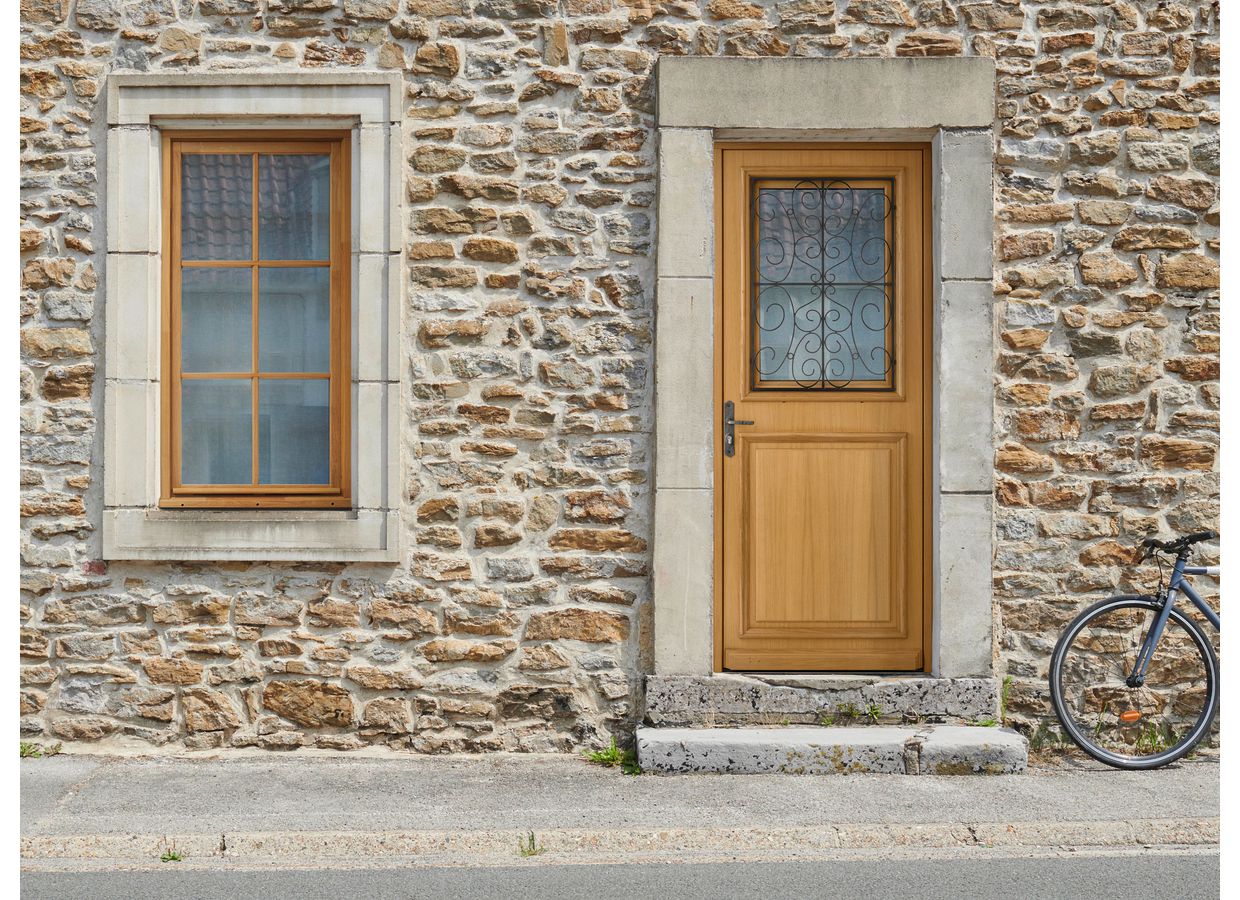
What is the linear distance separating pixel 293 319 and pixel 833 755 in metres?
3.41

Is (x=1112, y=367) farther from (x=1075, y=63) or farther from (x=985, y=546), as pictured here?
(x=1075, y=63)

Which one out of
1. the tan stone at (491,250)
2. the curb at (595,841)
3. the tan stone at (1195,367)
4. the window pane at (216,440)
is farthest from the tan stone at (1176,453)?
the window pane at (216,440)

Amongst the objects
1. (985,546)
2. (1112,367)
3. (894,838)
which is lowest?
(894,838)

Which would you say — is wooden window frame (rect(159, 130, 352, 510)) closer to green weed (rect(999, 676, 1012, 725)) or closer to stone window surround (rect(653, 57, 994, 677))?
stone window surround (rect(653, 57, 994, 677))

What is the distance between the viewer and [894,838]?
4539mm

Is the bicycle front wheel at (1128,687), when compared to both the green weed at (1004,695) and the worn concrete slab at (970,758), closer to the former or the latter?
the green weed at (1004,695)

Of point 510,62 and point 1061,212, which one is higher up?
point 510,62

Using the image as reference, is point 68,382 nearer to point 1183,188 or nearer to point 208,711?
point 208,711

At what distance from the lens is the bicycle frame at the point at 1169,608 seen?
18.4 feet

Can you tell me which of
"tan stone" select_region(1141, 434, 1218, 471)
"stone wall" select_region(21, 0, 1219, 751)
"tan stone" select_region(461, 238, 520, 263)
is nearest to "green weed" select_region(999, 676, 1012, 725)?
"stone wall" select_region(21, 0, 1219, 751)

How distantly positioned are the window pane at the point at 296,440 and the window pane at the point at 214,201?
78 cm

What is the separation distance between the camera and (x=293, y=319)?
591 cm

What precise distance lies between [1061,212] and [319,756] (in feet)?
14.9

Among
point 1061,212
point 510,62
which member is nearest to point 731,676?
point 1061,212
